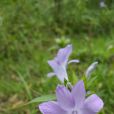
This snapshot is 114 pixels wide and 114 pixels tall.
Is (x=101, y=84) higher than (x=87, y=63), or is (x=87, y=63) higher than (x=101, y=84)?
(x=87, y=63)

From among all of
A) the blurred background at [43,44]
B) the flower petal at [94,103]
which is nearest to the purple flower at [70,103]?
the flower petal at [94,103]

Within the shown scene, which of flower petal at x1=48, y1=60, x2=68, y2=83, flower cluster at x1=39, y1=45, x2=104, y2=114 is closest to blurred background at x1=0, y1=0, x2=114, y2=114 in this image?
flower petal at x1=48, y1=60, x2=68, y2=83

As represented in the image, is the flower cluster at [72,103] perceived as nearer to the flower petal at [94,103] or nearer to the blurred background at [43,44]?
the flower petal at [94,103]

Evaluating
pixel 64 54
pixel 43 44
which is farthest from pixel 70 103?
pixel 43 44

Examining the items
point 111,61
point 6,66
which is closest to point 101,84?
point 111,61

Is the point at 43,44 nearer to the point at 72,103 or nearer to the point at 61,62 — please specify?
the point at 61,62

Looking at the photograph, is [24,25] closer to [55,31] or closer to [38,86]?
[55,31]

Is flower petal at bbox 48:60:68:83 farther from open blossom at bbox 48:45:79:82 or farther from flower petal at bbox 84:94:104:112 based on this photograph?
flower petal at bbox 84:94:104:112
